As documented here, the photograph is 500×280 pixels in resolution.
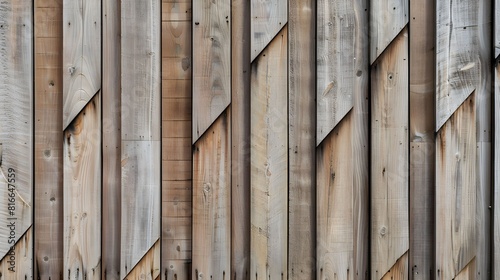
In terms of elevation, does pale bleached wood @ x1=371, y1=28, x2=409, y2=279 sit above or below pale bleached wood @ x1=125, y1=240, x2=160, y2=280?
above

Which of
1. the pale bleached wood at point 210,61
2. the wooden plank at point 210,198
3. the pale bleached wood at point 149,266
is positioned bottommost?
the pale bleached wood at point 149,266

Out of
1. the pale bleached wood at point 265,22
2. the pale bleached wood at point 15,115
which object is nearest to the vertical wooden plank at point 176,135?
the pale bleached wood at point 265,22

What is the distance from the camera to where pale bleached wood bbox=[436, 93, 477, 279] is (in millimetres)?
2299

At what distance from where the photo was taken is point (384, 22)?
7.55 ft

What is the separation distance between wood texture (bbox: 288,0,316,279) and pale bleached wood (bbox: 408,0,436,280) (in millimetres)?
504

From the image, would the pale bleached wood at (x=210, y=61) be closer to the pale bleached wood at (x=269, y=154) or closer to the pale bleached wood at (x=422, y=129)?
the pale bleached wood at (x=269, y=154)

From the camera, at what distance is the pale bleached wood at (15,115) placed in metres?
2.28

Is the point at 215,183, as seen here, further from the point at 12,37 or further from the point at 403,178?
the point at 12,37

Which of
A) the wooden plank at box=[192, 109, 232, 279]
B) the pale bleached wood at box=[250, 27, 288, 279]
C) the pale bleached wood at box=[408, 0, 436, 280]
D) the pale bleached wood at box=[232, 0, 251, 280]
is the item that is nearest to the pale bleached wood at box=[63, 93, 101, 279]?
the wooden plank at box=[192, 109, 232, 279]

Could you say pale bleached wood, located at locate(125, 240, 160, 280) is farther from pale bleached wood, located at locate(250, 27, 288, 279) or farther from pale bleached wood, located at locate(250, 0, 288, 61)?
pale bleached wood, located at locate(250, 0, 288, 61)

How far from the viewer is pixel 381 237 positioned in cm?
231

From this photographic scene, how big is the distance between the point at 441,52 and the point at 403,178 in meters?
0.66

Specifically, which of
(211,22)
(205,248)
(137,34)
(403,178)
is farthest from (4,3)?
(403,178)

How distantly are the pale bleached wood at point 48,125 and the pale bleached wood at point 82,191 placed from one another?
54mm
